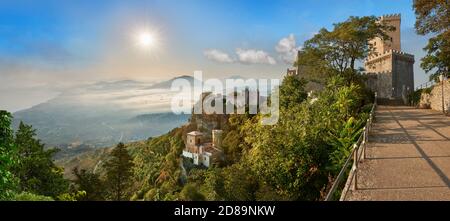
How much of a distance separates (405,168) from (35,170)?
17901 millimetres

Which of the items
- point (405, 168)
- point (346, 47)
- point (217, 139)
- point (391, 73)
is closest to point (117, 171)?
point (217, 139)

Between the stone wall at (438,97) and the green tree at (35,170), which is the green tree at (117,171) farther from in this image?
the stone wall at (438,97)

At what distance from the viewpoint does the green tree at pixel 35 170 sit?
1702 centimetres

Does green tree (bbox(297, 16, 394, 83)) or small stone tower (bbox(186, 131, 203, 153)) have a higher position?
green tree (bbox(297, 16, 394, 83))

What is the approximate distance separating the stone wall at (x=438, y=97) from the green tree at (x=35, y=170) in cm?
2342

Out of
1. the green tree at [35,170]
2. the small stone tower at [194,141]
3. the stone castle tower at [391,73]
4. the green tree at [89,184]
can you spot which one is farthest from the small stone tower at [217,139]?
the stone castle tower at [391,73]

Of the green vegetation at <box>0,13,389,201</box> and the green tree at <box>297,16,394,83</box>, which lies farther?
the green tree at <box>297,16,394,83</box>

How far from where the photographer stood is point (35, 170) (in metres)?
18.0

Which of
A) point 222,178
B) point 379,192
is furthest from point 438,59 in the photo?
point 379,192

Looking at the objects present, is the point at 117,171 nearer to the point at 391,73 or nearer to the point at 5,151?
the point at 5,151

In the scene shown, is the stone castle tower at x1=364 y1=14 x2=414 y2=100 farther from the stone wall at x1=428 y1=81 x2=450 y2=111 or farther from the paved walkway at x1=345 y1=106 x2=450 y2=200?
the paved walkway at x1=345 y1=106 x2=450 y2=200

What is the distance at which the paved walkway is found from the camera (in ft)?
18.6

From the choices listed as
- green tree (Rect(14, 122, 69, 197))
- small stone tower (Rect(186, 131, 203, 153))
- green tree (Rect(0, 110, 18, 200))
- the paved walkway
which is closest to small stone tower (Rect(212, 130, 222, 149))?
small stone tower (Rect(186, 131, 203, 153))

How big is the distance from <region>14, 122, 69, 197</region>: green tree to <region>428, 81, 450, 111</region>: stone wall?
23.4 meters
